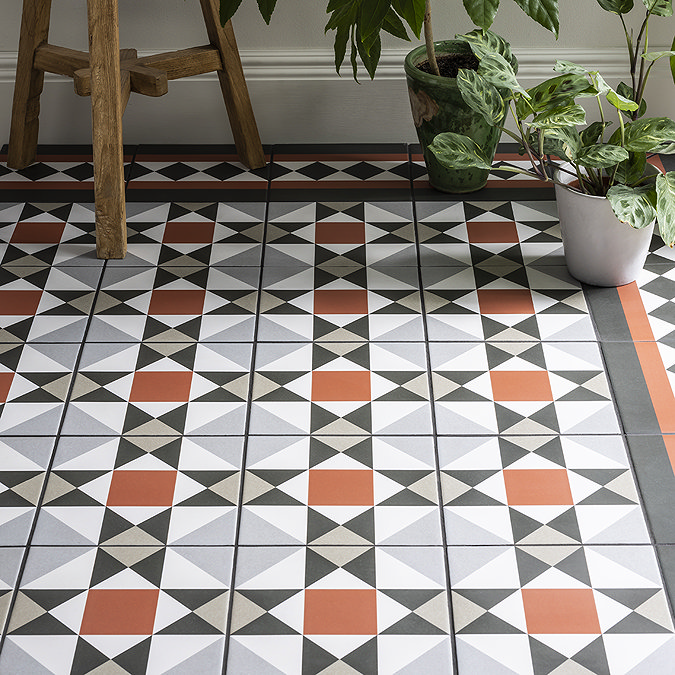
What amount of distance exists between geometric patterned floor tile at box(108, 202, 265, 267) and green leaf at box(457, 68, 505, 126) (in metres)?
0.65

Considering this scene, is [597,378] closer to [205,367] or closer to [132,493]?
[205,367]

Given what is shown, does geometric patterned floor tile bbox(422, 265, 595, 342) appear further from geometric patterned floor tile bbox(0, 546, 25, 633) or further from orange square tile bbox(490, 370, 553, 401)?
geometric patterned floor tile bbox(0, 546, 25, 633)

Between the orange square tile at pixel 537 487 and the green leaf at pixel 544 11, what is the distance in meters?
1.00

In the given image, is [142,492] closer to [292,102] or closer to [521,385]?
[521,385]

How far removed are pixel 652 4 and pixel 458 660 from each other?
1.55 meters

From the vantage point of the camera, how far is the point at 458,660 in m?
1.39

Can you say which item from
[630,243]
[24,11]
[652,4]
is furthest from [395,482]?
[24,11]

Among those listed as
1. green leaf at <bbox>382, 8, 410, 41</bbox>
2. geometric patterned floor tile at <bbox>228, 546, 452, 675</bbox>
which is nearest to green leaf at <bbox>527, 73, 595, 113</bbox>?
green leaf at <bbox>382, 8, 410, 41</bbox>

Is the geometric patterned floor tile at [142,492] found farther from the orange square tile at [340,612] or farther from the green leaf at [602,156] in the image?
the green leaf at [602,156]

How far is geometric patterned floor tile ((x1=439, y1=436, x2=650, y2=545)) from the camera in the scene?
1592 mm

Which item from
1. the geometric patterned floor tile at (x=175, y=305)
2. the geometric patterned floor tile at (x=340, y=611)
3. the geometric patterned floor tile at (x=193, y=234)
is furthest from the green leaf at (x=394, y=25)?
the geometric patterned floor tile at (x=340, y=611)

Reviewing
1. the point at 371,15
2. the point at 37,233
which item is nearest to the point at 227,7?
the point at 371,15

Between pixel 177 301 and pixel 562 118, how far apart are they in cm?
98

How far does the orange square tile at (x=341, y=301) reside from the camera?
7.02 feet
